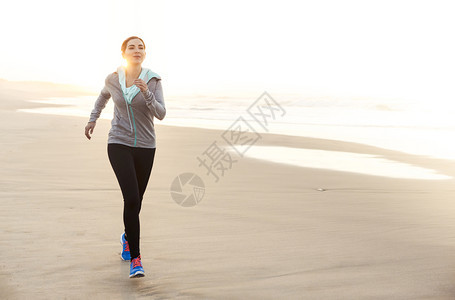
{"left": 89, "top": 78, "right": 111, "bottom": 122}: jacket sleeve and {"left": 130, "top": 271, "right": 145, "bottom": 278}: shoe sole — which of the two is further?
{"left": 89, "top": 78, "right": 111, "bottom": 122}: jacket sleeve

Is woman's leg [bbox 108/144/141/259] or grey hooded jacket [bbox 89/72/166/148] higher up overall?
grey hooded jacket [bbox 89/72/166/148]

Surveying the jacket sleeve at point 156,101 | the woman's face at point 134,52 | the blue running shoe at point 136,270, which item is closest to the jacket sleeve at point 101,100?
the woman's face at point 134,52

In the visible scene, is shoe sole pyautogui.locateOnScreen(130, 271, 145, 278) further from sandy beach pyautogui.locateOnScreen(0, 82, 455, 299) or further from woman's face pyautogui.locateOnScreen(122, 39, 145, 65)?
woman's face pyautogui.locateOnScreen(122, 39, 145, 65)

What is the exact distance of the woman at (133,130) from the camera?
426 cm

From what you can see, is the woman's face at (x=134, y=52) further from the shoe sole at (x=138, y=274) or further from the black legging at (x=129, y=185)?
the shoe sole at (x=138, y=274)

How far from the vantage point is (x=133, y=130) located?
4.34 meters

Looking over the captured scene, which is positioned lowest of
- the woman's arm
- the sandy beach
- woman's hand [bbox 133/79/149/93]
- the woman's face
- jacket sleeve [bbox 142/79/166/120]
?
the sandy beach

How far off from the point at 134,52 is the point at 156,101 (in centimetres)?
44

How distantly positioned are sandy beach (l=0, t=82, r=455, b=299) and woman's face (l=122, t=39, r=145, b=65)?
168cm

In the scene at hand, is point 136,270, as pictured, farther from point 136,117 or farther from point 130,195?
point 136,117

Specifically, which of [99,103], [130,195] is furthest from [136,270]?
[99,103]

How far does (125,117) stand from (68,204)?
2.88 meters

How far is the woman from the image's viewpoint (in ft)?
14.0

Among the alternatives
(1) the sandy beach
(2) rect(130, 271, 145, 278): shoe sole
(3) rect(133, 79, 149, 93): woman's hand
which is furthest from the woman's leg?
(3) rect(133, 79, 149, 93): woman's hand
